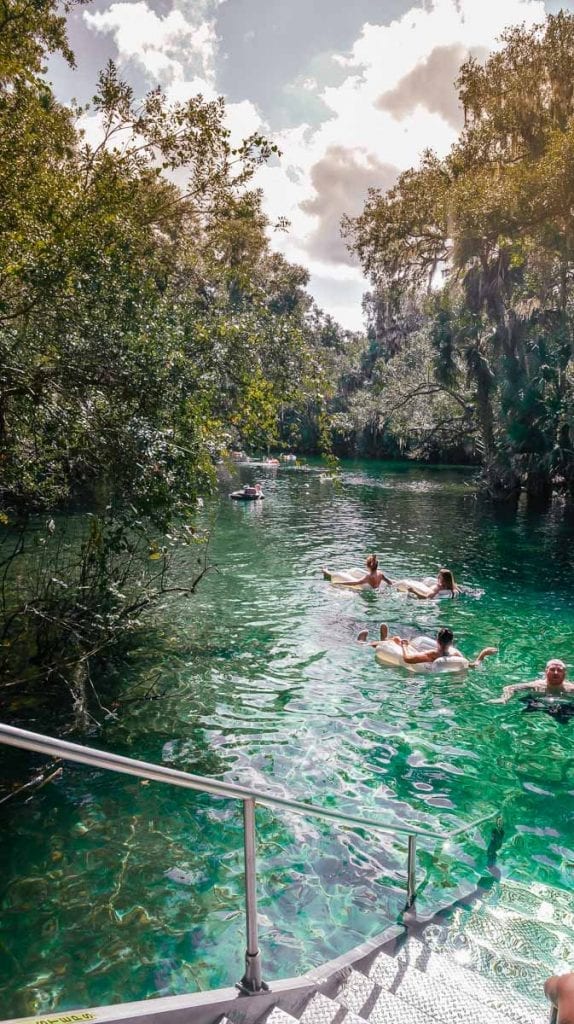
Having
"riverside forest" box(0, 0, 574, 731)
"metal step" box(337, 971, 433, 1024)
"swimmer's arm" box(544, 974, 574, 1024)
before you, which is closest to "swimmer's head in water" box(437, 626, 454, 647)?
"riverside forest" box(0, 0, 574, 731)

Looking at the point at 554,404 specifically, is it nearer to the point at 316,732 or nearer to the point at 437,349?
the point at 437,349

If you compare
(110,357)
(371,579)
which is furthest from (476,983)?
(371,579)

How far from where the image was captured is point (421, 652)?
1059 centimetres

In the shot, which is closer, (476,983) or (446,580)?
(476,983)

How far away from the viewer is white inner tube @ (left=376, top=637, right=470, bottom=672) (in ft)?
33.7

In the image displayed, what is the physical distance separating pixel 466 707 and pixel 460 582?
7.81 meters

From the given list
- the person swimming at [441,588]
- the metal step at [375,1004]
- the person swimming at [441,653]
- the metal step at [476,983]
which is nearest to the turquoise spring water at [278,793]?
the person swimming at [441,653]

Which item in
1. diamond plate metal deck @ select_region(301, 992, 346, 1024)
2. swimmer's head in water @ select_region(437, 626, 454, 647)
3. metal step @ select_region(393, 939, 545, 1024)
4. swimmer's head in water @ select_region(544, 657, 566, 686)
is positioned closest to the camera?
diamond plate metal deck @ select_region(301, 992, 346, 1024)

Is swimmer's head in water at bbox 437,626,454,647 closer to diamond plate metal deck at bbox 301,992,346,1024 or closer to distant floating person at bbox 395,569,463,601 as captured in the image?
distant floating person at bbox 395,569,463,601

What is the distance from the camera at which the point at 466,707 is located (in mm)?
9000

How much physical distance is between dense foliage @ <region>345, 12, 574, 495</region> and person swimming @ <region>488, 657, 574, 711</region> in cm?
1825

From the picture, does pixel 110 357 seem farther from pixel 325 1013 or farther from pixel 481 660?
pixel 481 660

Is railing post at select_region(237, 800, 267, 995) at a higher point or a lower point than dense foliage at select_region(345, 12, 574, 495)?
lower

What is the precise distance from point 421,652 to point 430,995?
24.3 ft
